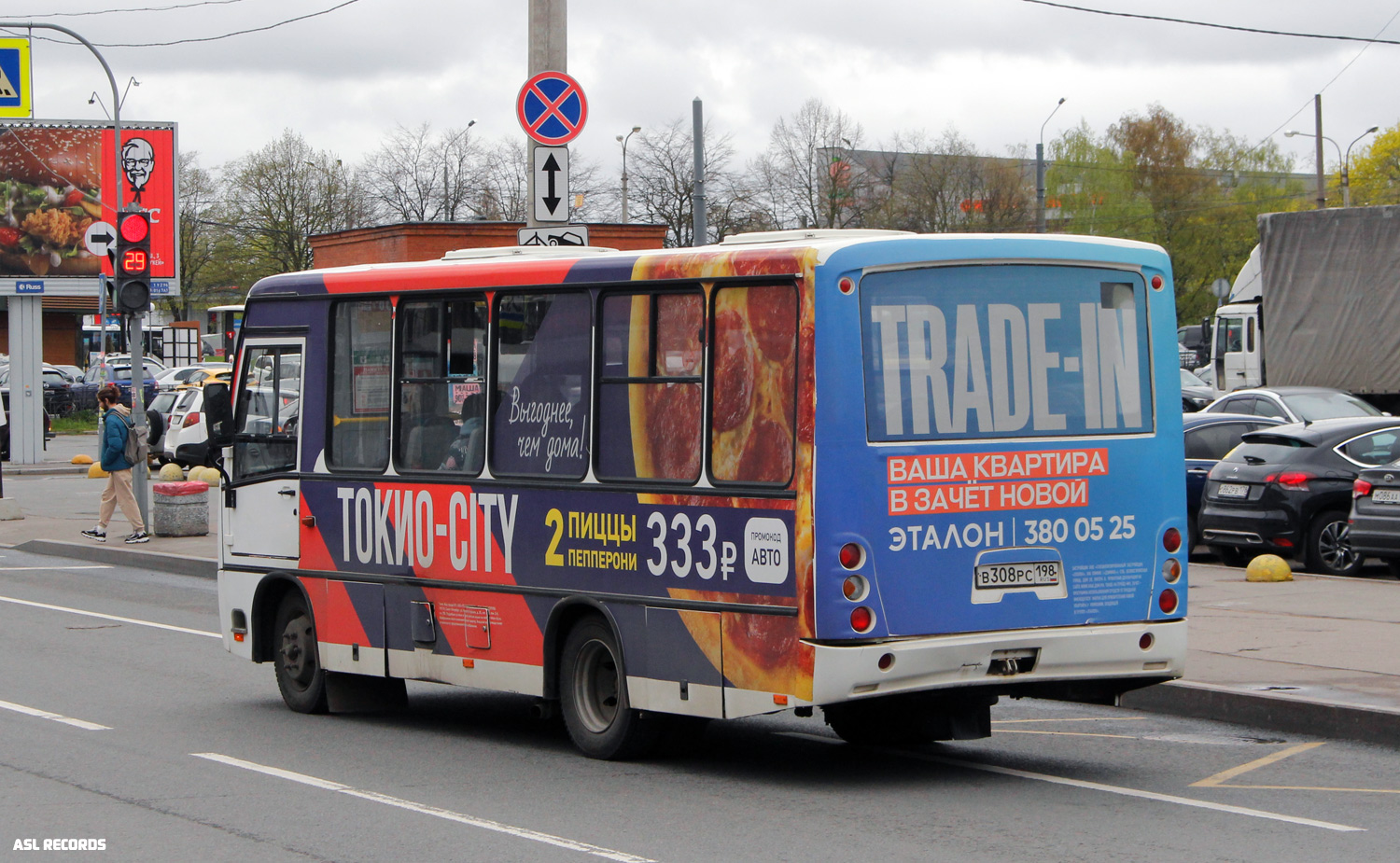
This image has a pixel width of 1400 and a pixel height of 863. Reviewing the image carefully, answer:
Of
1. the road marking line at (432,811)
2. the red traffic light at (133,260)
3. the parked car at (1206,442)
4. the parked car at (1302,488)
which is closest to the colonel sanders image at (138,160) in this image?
the red traffic light at (133,260)

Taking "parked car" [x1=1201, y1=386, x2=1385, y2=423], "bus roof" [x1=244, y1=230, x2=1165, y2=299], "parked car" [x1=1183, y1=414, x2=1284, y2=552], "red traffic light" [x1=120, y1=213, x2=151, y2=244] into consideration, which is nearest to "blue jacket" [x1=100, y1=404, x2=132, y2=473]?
"red traffic light" [x1=120, y1=213, x2=151, y2=244]

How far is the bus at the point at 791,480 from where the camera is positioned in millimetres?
7914

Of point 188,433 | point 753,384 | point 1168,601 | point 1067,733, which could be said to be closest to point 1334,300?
point 1067,733

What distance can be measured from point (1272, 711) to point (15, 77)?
23997 millimetres

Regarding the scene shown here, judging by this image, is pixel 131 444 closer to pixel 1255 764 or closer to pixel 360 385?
pixel 360 385

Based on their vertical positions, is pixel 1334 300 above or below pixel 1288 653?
above

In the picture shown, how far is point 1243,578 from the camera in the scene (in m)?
17.2

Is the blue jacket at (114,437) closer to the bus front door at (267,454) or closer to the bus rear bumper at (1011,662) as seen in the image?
the bus front door at (267,454)

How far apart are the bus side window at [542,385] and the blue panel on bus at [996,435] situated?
174 centimetres

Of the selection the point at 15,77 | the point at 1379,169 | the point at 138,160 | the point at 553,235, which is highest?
the point at 1379,169

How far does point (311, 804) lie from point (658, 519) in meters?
2.16

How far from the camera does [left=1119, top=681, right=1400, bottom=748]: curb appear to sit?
952cm

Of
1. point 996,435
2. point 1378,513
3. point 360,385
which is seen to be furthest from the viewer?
point 1378,513

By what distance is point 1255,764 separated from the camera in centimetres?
898
